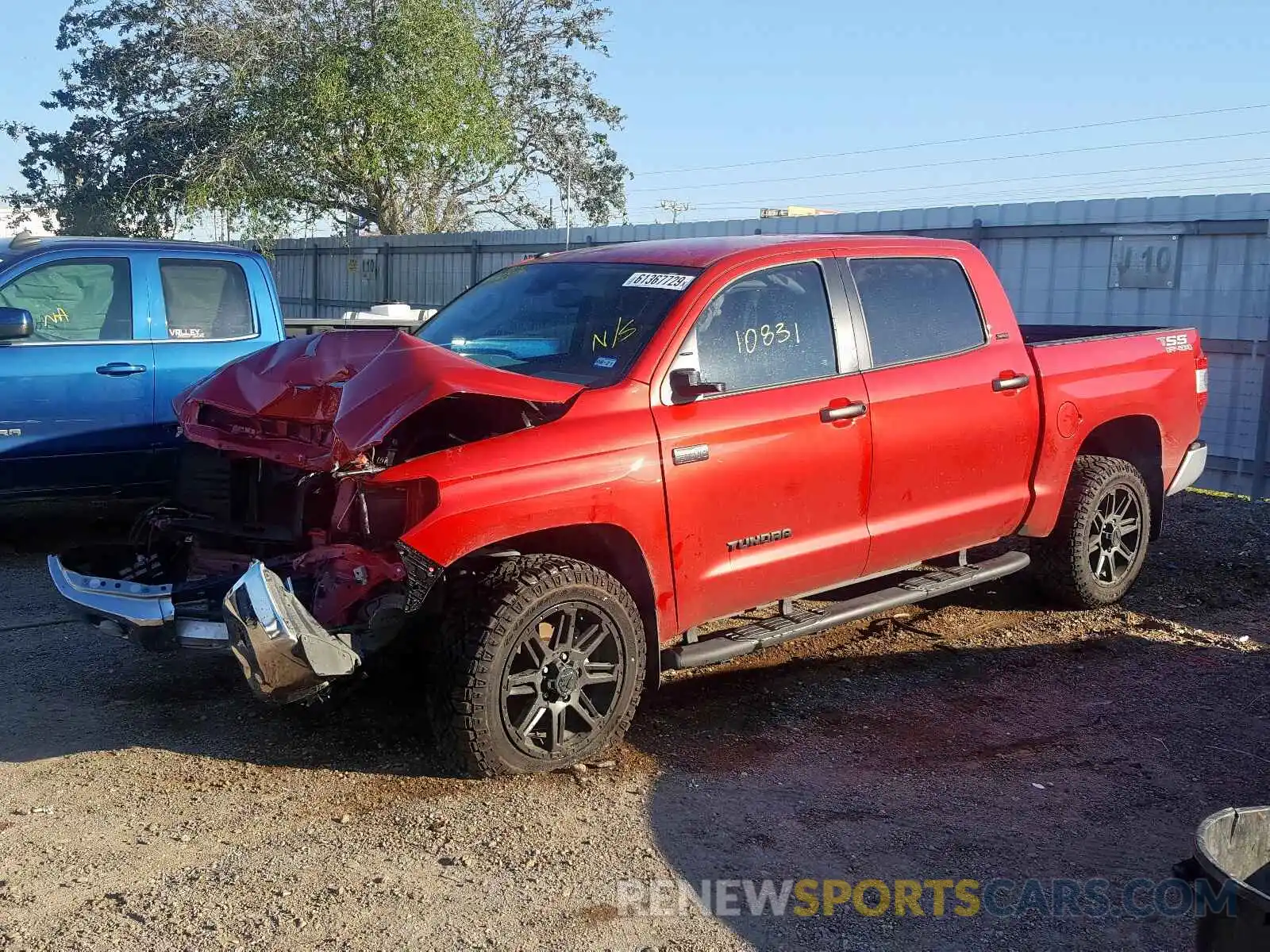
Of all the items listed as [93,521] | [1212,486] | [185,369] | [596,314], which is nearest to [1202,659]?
[596,314]

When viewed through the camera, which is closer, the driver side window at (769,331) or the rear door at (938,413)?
the driver side window at (769,331)

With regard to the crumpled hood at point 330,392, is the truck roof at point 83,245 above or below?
above

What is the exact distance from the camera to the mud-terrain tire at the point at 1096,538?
6.45 m

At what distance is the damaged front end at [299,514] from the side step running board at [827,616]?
1125mm

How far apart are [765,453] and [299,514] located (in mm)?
1842

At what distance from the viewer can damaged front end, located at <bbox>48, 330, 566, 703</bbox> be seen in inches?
159

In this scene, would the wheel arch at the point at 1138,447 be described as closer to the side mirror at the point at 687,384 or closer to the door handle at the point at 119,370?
the side mirror at the point at 687,384

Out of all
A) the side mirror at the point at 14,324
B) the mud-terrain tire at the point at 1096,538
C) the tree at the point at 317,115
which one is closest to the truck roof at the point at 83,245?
the side mirror at the point at 14,324

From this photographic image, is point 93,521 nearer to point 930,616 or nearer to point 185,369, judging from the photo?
point 185,369

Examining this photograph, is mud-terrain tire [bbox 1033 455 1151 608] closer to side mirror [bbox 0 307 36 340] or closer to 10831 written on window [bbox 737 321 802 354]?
10831 written on window [bbox 737 321 802 354]

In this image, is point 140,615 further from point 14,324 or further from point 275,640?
point 14,324

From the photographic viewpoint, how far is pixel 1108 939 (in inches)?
137

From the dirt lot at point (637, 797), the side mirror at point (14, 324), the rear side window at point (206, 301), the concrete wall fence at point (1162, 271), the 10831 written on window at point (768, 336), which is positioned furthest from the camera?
the concrete wall fence at point (1162, 271)

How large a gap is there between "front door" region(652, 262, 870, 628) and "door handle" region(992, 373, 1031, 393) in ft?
2.97
